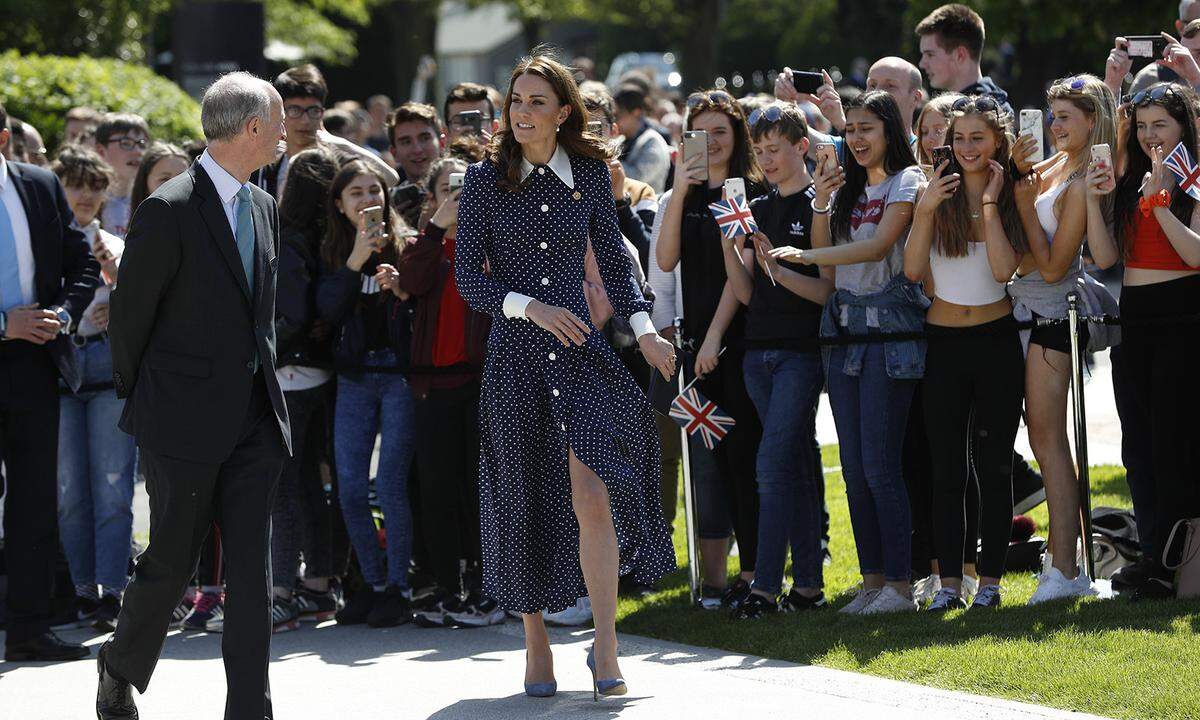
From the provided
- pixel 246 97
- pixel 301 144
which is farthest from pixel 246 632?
pixel 301 144

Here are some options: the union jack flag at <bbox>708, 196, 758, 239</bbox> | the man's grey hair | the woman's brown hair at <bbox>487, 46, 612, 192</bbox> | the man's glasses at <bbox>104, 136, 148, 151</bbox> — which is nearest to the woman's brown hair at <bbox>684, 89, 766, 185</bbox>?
the union jack flag at <bbox>708, 196, 758, 239</bbox>

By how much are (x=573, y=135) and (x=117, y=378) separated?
1965 millimetres

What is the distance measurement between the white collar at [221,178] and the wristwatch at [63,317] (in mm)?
2152

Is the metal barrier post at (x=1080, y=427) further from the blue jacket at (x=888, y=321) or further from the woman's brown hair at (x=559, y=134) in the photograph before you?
the woman's brown hair at (x=559, y=134)

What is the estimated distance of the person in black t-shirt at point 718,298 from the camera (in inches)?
307

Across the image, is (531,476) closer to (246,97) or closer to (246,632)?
(246,632)

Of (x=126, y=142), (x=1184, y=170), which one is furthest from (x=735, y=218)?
(x=126, y=142)

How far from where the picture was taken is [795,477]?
7.55m

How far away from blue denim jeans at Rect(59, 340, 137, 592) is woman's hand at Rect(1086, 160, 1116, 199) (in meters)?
4.63

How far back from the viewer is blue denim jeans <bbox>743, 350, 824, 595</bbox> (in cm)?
750

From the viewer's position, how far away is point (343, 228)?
8.11m

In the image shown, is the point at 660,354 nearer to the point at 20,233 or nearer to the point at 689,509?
the point at 689,509

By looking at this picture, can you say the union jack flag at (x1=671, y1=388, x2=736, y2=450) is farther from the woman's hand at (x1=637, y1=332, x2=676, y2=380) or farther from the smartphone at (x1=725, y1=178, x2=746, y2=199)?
the woman's hand at (x1=637, y1=332, x2=676, y2=380)

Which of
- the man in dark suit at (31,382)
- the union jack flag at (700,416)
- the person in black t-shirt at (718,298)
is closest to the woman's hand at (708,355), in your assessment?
the person in black t-shirt at (718,298)
